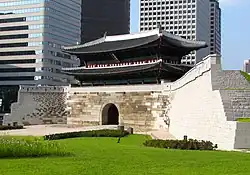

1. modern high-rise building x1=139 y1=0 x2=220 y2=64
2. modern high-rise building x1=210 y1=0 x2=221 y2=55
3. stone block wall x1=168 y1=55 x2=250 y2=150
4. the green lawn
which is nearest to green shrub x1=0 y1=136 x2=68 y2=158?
the green lawn

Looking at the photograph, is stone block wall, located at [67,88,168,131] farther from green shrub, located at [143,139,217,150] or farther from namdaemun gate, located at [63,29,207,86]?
green shrub, located at [143,139,217,150]

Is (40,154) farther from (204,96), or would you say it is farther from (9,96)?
(9,96)

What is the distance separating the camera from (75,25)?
100312 millimetres

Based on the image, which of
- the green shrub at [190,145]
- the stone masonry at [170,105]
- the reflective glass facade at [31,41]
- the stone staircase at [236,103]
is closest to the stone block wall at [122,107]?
the stone masonry at [170,105]

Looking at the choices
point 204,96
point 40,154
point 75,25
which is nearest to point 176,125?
point 204,96

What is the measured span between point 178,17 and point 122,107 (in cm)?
8082

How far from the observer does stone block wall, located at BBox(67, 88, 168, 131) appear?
132 ft

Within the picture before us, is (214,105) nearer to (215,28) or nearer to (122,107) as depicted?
(122,107)

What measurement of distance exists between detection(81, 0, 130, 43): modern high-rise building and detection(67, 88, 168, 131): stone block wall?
289 feet

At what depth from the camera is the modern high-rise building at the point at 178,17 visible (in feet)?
380

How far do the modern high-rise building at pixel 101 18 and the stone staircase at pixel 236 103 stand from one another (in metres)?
115

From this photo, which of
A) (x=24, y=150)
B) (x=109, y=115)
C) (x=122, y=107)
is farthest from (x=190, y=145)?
(x=109, y=115)

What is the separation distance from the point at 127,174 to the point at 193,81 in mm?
17888

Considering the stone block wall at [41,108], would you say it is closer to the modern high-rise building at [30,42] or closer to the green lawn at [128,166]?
the modern high-rise building at [30,42]
